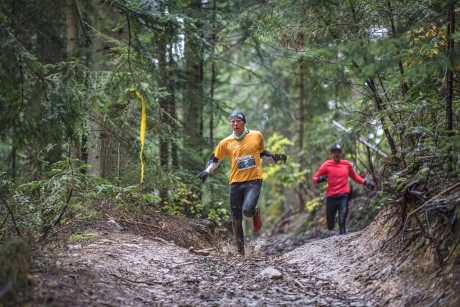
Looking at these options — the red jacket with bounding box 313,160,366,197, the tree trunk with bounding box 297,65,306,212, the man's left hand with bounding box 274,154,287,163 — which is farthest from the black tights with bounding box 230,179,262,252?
the tree trunk with bounding box 297,65,306,212

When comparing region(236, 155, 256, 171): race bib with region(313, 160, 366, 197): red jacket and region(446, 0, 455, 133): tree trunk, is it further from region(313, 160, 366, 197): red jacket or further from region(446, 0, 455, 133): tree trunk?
region(446, 0, 455, 133): tree trunk

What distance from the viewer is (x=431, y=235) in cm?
460

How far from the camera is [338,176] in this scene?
35.6 ft

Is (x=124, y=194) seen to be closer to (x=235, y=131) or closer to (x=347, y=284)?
(x=235, y=131)

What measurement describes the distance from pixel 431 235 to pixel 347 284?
A: 1.35m

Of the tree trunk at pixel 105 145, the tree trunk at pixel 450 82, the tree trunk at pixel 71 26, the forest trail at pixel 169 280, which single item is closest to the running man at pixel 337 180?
→ the forest trail at pixel 169 280

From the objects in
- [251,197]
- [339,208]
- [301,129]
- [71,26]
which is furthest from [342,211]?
[301,129]

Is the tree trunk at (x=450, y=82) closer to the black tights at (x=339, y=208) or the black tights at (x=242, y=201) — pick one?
the black tights at (x=242, y=201)

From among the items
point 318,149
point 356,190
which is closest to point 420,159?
point 356,190

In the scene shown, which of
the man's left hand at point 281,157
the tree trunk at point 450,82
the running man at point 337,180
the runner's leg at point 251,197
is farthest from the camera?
the running man at point 337,180

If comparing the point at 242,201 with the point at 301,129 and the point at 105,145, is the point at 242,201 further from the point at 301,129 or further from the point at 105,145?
the point at 301,129

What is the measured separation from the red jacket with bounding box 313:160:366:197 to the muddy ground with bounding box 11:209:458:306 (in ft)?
10.9

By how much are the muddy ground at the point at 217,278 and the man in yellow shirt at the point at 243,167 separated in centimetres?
123

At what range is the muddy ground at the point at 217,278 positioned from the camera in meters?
4.30
